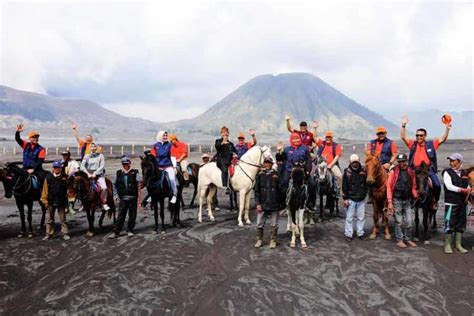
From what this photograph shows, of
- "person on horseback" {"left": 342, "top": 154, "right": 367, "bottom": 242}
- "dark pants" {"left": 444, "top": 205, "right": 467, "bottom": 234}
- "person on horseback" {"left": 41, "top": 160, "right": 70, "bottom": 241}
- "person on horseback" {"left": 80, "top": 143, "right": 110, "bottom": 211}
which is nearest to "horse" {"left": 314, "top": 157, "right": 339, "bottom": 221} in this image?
"person on horseback" {"left": 342, "top": 154, "right": 367, "bottom": 242}

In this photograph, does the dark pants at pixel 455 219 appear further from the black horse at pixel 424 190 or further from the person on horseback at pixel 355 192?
the person on horseback at pixel 355 192

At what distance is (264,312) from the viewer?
6.38 m

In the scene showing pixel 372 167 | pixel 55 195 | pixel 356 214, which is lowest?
pixel 356 214

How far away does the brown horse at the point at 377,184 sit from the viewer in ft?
31.2

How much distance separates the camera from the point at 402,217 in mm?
9523

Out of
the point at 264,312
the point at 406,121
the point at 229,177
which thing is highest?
the point at 406,121

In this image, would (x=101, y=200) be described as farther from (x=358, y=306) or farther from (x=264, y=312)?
(x=358, y=306)

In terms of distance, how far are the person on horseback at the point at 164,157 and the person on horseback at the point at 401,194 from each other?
5.77 meters

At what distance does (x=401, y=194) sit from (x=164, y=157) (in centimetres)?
638

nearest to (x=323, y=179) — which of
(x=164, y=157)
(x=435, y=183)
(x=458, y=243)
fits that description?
(x=435, y=183)

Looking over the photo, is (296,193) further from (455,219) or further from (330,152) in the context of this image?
(455,219)

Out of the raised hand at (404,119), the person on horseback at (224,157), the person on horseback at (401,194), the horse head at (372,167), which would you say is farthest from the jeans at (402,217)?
the person on horseback at (224,157)

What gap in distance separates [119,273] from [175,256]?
1.45m

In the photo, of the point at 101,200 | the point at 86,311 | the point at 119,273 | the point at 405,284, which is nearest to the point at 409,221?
the point at 405,284
